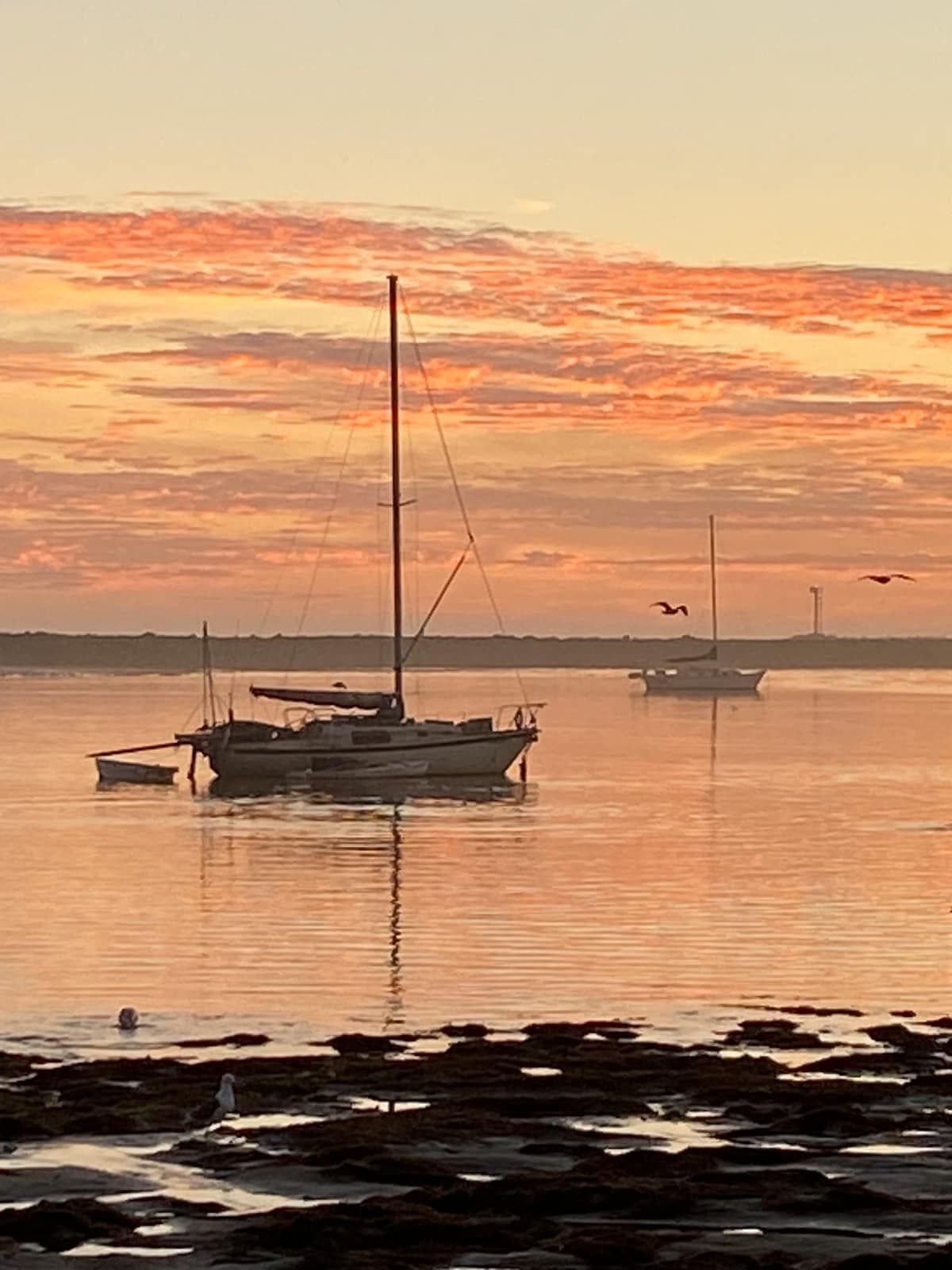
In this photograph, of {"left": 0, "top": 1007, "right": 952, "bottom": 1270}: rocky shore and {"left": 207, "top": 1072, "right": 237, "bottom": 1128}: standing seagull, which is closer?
{"left": 0, "top": 1007, "right": 952, "bottom": 1270}: rocky shore

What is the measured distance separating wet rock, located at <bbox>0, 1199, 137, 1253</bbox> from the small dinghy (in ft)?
221

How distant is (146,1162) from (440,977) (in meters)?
14.5

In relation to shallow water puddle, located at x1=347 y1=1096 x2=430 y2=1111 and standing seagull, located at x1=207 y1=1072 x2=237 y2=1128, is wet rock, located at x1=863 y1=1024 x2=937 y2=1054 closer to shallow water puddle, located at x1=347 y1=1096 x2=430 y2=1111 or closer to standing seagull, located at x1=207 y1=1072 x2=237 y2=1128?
shallow water puddle, located at x1=347 y1=1096 x2=430 y2=1111

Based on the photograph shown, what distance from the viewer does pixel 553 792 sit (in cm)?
8281

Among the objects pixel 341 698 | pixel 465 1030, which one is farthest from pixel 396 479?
pixel 465 1030

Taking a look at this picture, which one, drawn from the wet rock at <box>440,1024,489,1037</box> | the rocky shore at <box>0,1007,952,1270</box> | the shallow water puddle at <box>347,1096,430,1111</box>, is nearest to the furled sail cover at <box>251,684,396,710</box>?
the wet rock at <box>440,1024,489,1037</box>

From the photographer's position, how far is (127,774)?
87688 millimetres

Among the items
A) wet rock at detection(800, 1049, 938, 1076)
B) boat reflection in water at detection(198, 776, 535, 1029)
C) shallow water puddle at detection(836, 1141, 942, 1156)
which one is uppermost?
boat reflection in water at detection(198, 776, 535, 1029)

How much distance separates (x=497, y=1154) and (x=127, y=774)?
65320 millimetres

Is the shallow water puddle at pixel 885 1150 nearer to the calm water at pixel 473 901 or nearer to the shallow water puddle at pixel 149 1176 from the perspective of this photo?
the shallow water puddle at pixel 149 1176

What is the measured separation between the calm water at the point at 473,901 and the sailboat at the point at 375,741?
195 cm

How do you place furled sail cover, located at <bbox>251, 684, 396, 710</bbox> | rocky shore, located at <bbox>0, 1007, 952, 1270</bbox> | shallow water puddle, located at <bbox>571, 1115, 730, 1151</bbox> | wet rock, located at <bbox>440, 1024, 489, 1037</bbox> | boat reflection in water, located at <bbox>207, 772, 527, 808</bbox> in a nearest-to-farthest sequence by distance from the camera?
rocky shore, located at <bbox>0, 1007, 952, 1270</bbox>
shallow water puddle, located at <bbox>571, 1115, 730, 1151</bbox>
wet rock, located at <bbox>440, 1024, 489, 1037</bbox>
boat reflection in water, located at <bbox>207, 772, 527, 808</bbox>
furled sail cover, located at <bbox>251, 684, 396, 710</bbox>

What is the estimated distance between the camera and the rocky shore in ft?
64.9

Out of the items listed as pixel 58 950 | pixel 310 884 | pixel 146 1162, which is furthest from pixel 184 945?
pixel 146 1162
